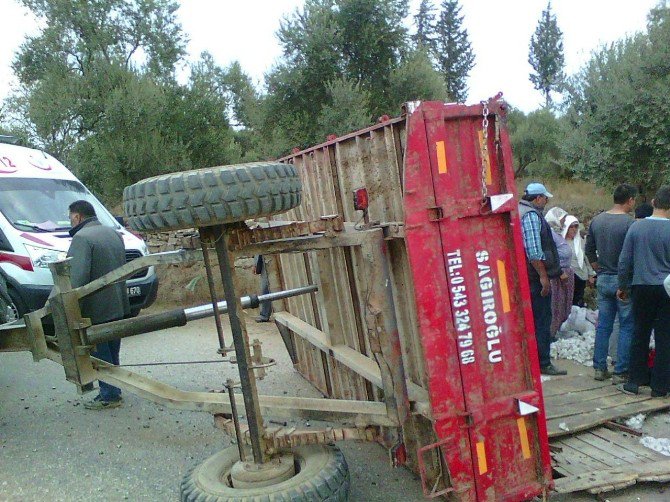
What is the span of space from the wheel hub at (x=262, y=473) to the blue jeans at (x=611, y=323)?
3.54 m

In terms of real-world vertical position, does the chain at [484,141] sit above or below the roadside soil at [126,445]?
above

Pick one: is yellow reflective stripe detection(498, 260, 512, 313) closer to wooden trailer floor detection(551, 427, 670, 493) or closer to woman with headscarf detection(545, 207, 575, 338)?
wooden trailer floor detection(551, 427, 670, 493)

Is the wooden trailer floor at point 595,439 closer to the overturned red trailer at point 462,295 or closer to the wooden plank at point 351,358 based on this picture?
the overturned red trailer at point 462,295

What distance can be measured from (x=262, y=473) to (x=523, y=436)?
4.67ft

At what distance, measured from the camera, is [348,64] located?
14.8 m

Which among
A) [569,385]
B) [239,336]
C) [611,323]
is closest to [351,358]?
[239,336]

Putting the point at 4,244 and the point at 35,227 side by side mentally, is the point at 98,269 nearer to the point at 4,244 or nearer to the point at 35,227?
the point at 4,244

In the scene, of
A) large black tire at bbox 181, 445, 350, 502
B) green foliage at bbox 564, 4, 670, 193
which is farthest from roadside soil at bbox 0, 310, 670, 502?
green foliage at bbox 564, 4, 670, 193

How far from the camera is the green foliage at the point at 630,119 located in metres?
10.2

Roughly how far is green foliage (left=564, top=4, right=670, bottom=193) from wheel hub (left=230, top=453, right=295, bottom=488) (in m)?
9.06

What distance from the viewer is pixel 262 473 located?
3.11m

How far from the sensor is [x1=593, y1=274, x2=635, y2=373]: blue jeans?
539 centimetres

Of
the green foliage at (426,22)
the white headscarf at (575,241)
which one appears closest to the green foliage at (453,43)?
the green foliage at (426,22)

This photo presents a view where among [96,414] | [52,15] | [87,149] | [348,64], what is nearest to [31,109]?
[87,149]
